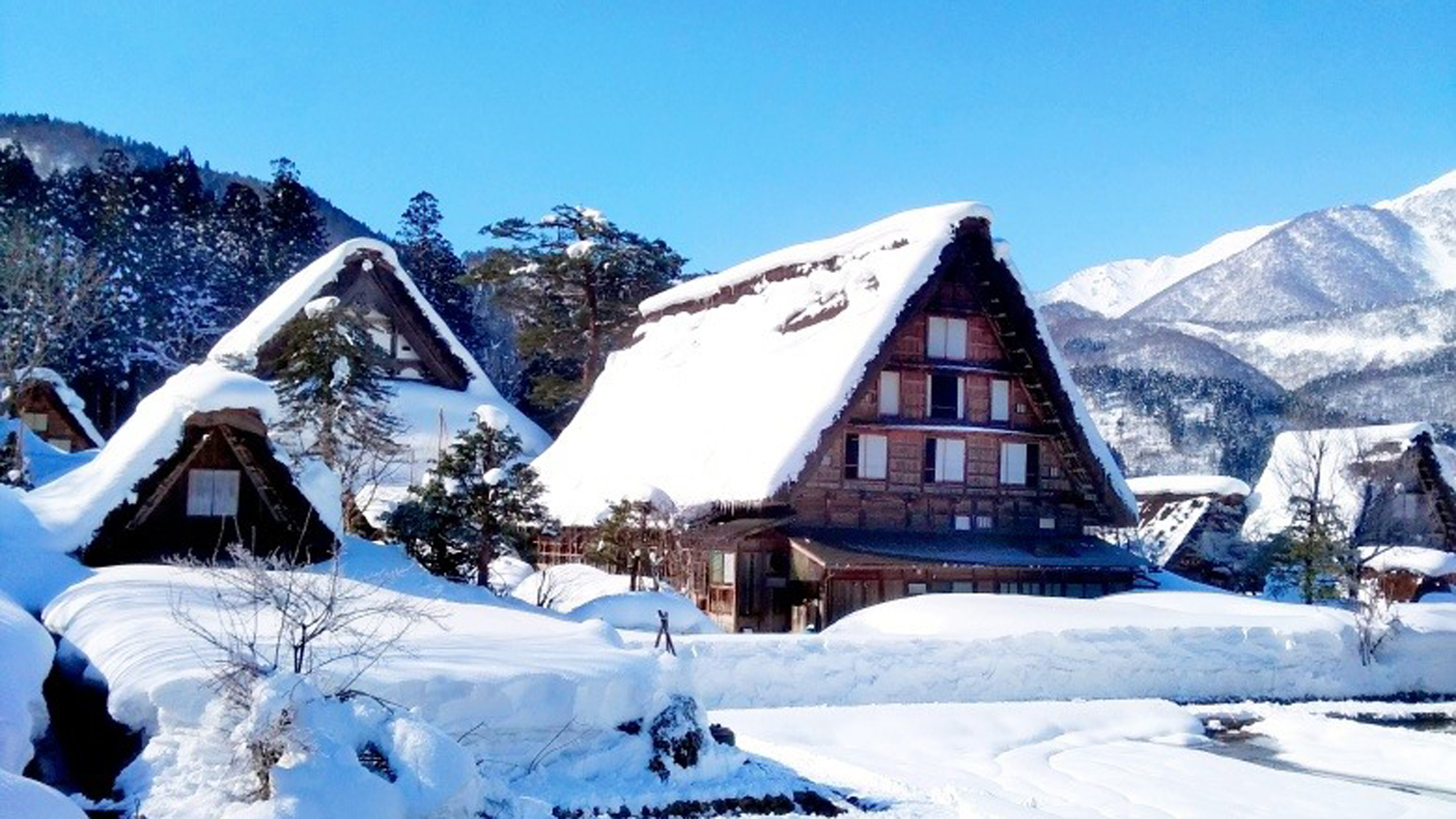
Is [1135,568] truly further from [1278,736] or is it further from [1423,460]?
[1423,460]

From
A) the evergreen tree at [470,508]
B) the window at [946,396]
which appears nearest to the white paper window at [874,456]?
the window at [946,396]

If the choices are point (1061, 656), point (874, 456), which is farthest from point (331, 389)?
point (1061, 656)

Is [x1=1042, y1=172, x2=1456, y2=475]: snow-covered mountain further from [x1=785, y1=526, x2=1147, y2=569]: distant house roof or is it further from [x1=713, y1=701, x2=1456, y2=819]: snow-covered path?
[x1=713, y1=701, x2=1456, y2=819]: snow-covered path

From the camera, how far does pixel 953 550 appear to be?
2369 centimetres

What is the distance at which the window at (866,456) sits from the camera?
79.2 ft

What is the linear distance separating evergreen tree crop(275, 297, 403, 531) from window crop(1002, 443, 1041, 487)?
1256 centimetres

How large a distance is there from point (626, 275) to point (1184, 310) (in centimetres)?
14349

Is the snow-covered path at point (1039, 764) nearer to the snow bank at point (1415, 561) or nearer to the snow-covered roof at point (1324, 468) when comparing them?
the snow bank at point (1415, 561)

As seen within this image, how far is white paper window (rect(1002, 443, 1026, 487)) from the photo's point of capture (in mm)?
25734

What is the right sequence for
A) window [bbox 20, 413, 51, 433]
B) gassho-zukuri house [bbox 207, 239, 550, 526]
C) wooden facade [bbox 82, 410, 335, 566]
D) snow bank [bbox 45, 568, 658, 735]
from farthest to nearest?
gassho-zukuri house [bbox 207, 239, 550, 526], window [bbox 20, 413, 51, 433], wooden facade [bbox 82, 410, 335, 566], snow bank [bbox 45, 568, 658, 735]

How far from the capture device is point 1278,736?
16062mm

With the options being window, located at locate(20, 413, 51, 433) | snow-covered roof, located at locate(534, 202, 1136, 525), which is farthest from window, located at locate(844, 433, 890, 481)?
window, located at locate(20, 413, 51, 433)

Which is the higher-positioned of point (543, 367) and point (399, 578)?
point (543, 367)

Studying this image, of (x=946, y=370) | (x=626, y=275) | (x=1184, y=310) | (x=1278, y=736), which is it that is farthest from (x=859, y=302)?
(x=1184, y=310)
